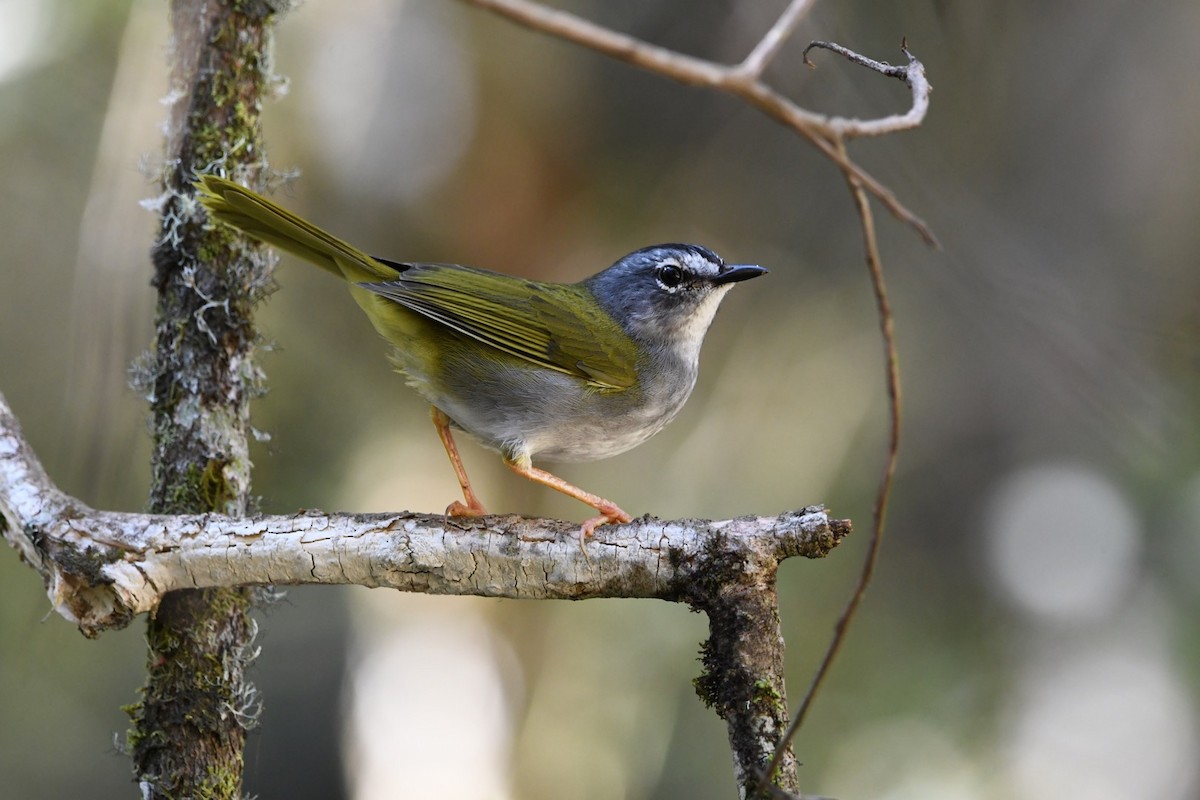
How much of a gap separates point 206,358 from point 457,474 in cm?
101

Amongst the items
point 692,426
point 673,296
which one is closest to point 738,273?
point 673,296

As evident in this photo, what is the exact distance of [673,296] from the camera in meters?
4.09

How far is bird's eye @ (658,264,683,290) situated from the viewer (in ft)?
13.4

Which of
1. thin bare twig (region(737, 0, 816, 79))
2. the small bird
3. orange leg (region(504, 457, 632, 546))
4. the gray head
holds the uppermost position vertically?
the gray head

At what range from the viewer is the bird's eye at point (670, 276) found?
4070mm

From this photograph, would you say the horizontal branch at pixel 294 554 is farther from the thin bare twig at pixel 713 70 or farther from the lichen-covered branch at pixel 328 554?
the thin bare twig at pixel 713 70

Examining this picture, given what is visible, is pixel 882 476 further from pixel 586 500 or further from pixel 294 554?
pixel 586 500

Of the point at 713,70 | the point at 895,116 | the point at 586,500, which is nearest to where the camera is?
the point at 713,70

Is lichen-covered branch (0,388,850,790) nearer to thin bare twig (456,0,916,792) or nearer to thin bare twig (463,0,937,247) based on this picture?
thin bare twig (456,0,916,792)


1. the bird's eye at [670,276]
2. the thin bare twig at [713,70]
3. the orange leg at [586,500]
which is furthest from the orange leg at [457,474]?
the thin bare twig at [713,70]

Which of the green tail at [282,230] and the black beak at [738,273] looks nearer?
the green tail at [282,230]

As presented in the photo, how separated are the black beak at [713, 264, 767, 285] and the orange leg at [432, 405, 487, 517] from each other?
1.19m

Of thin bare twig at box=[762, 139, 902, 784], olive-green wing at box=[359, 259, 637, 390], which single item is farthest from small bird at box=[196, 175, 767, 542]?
thin bare twig at box=[762, 139, 902, 784]

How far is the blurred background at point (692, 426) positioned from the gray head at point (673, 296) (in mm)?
1383
